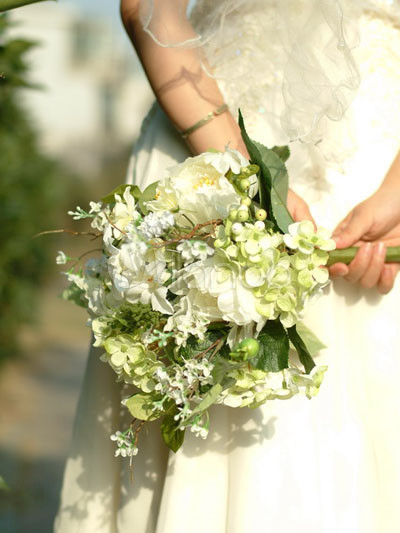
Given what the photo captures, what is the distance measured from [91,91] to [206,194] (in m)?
25.9

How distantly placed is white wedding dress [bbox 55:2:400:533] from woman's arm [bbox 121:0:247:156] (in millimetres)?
82

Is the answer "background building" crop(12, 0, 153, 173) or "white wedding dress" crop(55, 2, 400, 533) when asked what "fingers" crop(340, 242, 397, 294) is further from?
"background building" crop(12, 0, 153, 173)

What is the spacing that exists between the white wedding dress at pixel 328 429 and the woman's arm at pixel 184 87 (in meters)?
0.08

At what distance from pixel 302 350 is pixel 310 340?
148 mm

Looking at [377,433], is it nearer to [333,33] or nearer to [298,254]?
[298,254]

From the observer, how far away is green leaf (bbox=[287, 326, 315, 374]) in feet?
Answer: 3.92

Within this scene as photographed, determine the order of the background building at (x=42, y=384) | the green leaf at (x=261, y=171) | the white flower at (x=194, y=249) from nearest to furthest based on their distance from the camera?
the white flower at (x=194, y=249)
the green leaf at (x=261, y=171)
the background building at (x=42, y=384)

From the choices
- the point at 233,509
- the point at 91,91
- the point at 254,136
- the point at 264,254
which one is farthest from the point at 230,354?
the point at 91,91

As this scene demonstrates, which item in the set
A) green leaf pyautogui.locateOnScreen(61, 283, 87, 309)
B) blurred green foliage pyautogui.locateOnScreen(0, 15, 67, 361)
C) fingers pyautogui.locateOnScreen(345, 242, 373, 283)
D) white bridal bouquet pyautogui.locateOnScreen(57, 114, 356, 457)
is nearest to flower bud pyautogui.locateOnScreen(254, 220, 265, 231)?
white bridal bouquet pyautogui.locateOnScreen(57, 114, 356, 457)

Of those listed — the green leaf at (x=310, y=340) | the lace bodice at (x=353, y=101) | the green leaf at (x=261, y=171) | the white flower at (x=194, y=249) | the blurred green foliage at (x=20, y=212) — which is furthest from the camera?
the blurred green foliage at (x=20, y=212)

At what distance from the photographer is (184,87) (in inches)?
56.3

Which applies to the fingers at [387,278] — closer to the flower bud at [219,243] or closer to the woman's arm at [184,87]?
the woman's arm at [184,87]

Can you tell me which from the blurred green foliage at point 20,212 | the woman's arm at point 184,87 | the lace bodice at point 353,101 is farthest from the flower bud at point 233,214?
the blurred green foliage at point 20,212

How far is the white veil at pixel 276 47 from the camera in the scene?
1.27 m
